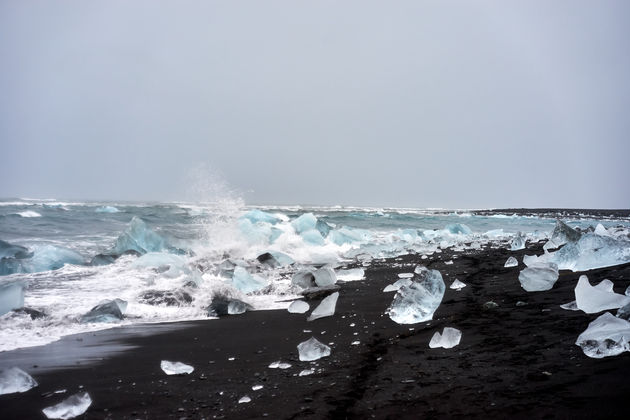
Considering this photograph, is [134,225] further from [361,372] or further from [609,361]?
[609,361]

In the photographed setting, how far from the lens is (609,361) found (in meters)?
1.36

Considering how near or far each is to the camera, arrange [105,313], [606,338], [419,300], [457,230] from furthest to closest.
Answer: [457,230]
[105,313]
[419,300]
[606,338]

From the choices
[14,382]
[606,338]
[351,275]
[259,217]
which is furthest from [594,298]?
[259,217]

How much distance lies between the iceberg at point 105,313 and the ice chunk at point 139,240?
13.5 feet

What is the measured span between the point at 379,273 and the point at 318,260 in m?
2.05

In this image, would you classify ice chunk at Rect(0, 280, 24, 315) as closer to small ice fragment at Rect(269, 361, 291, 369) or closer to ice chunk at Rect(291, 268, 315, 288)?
small ice fragment at Rect(269, 361, 291, 369)

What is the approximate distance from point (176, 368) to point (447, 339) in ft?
4.33

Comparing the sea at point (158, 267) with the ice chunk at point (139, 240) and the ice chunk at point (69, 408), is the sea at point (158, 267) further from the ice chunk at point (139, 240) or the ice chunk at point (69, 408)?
the ice chunk at point (69, 408)

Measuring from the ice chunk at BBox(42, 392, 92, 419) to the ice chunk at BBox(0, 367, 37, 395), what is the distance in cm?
33

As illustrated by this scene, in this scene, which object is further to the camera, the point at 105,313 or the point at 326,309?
the point at 105,313

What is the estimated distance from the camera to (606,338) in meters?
1.44

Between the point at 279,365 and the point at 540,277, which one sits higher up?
the point at 540,277

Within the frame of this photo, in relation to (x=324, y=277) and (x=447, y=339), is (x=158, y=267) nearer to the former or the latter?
(x=324, y=277)

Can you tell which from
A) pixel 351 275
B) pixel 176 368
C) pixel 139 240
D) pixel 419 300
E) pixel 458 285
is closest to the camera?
pixel 176 368
